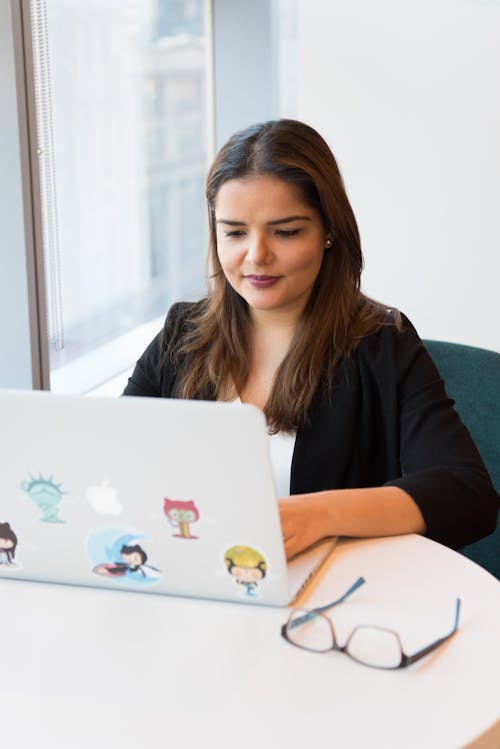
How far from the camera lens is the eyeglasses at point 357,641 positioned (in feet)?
3.36

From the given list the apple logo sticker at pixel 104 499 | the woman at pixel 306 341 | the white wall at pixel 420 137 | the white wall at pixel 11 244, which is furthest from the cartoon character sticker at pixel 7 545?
the white wall at pixel 420 137

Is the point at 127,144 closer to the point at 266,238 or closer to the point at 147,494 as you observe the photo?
the point at 266,238

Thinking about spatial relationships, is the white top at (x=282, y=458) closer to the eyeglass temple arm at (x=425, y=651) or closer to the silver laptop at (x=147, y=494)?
the silver laptop at (x=147, y=494)

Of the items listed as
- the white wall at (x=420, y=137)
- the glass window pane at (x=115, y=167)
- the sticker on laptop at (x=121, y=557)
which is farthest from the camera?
the white wall at (x=420, y=137)

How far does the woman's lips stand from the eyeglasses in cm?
65

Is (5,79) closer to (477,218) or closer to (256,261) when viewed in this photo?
(256,261)

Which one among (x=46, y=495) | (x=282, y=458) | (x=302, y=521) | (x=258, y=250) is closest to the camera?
(x=46, y=495)

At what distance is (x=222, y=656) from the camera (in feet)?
3.42

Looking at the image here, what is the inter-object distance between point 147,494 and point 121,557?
107 mm

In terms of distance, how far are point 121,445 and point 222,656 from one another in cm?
23

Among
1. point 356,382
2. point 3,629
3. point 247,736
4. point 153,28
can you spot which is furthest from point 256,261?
point 153,28

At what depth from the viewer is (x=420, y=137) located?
2.97 metres

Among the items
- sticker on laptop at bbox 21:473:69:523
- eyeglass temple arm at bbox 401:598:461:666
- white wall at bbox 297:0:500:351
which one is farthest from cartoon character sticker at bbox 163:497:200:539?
white wall at bbox 297:0:500:351

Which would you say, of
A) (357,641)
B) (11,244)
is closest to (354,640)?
(357,641)
